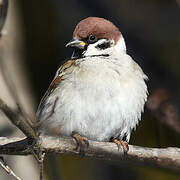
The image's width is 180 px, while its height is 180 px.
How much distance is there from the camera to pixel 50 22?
5.98 metres

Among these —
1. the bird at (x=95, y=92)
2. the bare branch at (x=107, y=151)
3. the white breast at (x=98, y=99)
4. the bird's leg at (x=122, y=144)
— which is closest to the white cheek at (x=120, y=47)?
the bird at (x=95, y=92)

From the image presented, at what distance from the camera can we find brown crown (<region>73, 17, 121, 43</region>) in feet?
Result: 12.8

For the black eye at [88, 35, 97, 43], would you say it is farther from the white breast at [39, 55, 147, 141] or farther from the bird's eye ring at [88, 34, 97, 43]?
the white breast at [39, 55, 147, 141]

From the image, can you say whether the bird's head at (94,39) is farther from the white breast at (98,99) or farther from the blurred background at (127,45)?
the blurred background at (127,45)

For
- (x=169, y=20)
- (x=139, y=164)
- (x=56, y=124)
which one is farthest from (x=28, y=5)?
(x=139, y=164)

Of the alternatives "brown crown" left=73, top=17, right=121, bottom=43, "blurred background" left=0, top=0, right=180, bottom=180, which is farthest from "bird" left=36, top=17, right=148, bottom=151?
"blurred background" left=0, top=0, right=180, bottom=180

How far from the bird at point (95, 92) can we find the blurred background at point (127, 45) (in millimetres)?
1071

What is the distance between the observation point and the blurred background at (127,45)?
524cm

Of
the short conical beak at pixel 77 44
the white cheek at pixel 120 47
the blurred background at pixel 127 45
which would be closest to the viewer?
the short conical beak at pixel 77 44

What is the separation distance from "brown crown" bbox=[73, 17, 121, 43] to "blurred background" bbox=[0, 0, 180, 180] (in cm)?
115

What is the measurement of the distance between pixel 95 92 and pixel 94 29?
50 cm

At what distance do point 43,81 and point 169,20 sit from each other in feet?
5.01

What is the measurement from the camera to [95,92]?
3.74m

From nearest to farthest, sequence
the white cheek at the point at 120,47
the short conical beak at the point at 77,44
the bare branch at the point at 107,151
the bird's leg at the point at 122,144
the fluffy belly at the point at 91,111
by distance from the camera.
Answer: the bare branch at the point at 107,151, the bird's leg at the point at 122,144, the fluffy belly at the point at 91,111, the short conical beak at the point at 77,44, the white cheek at the point at 120,47
